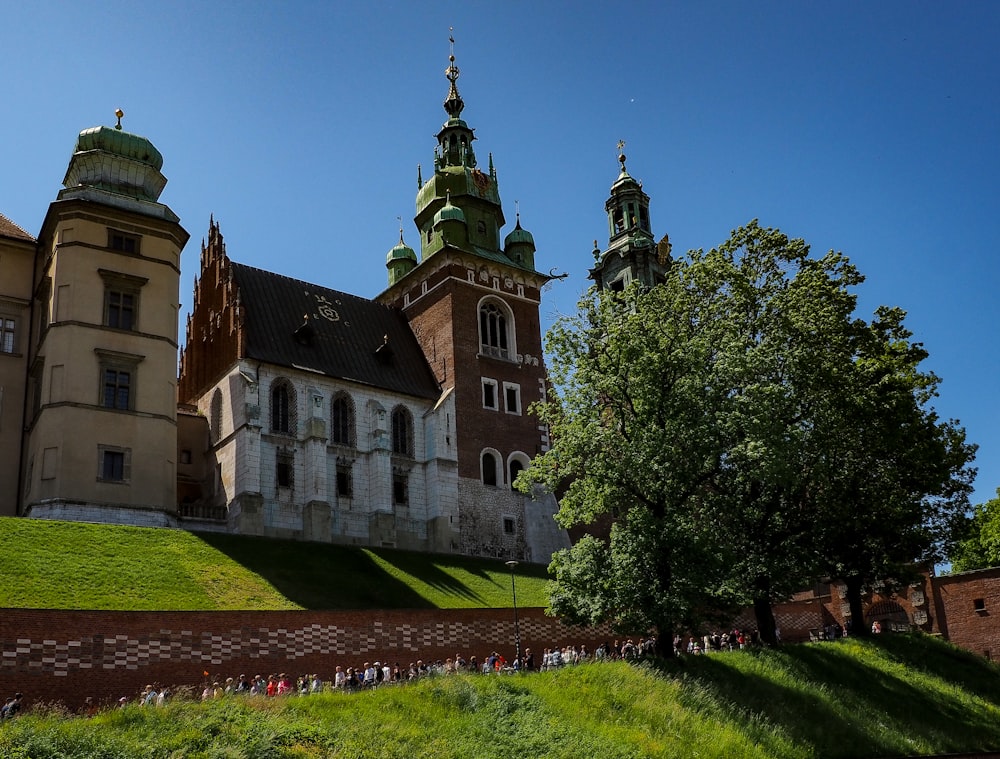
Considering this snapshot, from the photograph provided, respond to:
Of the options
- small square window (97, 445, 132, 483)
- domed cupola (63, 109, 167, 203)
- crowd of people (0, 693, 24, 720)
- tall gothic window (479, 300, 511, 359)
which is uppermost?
domed cupola (63, 109, 167, 203)

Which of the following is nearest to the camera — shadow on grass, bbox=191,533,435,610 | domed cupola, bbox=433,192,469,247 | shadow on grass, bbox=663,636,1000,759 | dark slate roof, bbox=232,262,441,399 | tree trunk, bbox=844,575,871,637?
shadow on grass, bbox=663,636,1000,759

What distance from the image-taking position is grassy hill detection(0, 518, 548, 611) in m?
31.5

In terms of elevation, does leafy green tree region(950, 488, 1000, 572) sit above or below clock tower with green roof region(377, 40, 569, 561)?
below

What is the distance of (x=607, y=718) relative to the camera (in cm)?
2644

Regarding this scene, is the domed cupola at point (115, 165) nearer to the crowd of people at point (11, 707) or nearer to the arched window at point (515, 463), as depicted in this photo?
the arched window at point (515, 463)

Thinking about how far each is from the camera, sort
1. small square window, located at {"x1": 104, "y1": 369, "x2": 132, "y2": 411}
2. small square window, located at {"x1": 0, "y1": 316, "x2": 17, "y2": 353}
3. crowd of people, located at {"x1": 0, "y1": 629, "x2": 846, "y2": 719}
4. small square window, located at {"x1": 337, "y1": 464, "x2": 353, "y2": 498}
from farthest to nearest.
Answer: small square window, located at {"x1": 337, "y1": 464, "x2": 353, "y2": 498} < small square window, located at {"x1": 0, "y1": 316, "x2": 17, "y2": 353} < small square window, located at {"x1": 104, "y1": 369, "x2": 132, "y2": 411} < crowd of people, located at {"x1": 0, "y1": 629, "x2": 846, "y2": 719}

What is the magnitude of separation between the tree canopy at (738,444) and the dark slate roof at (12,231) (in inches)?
996

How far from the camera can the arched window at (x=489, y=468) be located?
176 ft

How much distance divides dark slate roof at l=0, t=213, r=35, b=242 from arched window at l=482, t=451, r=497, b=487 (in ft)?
77.2

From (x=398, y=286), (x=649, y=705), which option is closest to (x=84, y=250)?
(x=398, y=286)

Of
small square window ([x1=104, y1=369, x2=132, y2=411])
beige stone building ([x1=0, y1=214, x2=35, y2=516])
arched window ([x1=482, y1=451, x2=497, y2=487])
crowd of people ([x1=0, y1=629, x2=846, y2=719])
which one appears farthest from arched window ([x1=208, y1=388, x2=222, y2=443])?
crowd of people ([x1=0, y1=629, x2=846, y2=719])

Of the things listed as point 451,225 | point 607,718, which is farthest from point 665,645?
point 451,225

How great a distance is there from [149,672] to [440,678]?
7766 millimetres

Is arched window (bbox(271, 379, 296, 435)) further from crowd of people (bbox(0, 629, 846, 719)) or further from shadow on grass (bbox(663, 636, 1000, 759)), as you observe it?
shadow on grass (bbox(663, 636, 1000, 759))
